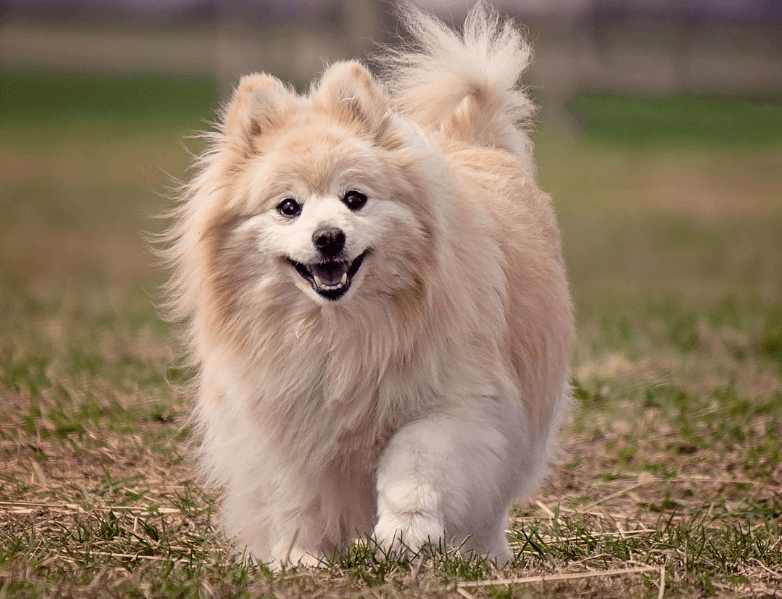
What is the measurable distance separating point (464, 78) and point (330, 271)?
5.55 feet

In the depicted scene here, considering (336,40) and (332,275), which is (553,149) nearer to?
(336,40)

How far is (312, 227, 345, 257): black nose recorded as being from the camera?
3.39m

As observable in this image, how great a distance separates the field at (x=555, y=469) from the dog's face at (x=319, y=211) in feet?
2.88

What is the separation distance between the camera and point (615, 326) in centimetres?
811

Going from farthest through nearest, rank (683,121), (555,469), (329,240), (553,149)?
(683,121), (553,149), (555,469), (329,240)

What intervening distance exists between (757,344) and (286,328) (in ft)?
15.5

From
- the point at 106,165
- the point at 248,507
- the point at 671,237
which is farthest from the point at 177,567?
the point at 106,165

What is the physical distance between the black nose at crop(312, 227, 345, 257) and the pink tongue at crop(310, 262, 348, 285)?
0.08 m

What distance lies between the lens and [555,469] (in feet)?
16.6

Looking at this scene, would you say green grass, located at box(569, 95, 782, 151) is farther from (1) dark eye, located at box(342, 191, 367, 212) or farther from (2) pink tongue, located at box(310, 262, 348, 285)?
(2) pink tongue, located at box(310, 262, 348, 285)

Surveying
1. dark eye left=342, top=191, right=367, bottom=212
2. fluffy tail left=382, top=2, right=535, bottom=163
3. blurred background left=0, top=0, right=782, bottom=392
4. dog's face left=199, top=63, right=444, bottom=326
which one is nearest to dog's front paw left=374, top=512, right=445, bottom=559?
dog's face left=199, top=63, right=444, bottom=326

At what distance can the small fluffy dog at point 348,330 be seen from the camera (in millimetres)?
3469

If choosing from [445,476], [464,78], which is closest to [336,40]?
[464,78]

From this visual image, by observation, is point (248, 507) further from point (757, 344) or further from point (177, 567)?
point (757, 344)
